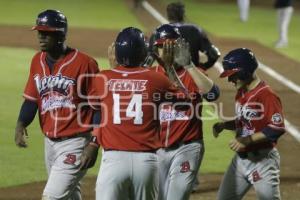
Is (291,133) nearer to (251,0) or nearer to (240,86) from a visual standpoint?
(240,86)

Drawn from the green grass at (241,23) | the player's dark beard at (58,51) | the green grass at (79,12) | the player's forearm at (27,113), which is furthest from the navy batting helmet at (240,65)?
the green grass at (79,12)

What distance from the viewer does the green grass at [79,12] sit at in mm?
25830

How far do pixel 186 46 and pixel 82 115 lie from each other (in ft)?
3.59

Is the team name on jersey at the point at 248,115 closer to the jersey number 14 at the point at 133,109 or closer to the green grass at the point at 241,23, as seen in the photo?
the jersey number 14 at the point at 133,109

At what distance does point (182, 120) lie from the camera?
23.3 ft

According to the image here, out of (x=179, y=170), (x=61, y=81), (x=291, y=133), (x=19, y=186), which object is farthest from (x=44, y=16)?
(x=291, y=133)

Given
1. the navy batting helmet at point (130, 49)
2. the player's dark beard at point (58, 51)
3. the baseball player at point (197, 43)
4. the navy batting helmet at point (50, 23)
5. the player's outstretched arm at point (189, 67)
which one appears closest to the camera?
the navy batting helmet at point (130, 49)

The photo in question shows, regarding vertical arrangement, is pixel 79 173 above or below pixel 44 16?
below

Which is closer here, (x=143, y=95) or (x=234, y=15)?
(x=143, y=95)

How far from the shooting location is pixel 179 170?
23.0 ft

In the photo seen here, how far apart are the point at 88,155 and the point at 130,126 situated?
66 centimetres

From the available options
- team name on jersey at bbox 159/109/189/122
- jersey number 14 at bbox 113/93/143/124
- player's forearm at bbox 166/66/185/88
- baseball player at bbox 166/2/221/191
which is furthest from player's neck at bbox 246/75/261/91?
baseball player at bbox 166/2/221/191

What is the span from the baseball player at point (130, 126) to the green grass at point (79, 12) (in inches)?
739

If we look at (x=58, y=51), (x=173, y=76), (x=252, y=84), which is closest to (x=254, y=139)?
(x=252, y=84)
